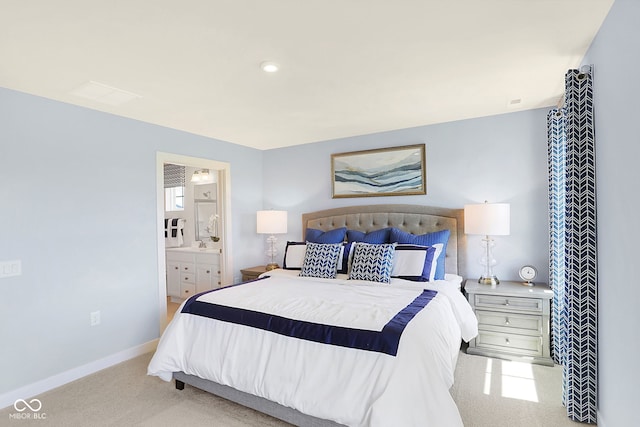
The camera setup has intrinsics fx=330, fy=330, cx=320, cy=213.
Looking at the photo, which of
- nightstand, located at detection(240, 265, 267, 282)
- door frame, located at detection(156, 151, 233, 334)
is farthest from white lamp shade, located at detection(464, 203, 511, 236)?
door frame, located at detection(156, 151, 233, 334)

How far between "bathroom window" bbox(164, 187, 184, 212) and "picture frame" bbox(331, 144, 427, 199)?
3055 mm

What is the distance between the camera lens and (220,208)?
4.51m

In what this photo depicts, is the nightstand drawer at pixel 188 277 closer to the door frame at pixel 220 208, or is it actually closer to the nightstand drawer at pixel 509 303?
the door frame at pixel 220 208

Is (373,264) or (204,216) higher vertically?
(204,216)

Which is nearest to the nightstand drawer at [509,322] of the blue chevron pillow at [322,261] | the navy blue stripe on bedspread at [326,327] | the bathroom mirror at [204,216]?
the navy blue stripe on bedspread at [326,327]

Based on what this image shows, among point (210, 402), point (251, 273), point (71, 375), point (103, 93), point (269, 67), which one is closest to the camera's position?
point (269, 67)

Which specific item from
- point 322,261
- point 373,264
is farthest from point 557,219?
point 322,261

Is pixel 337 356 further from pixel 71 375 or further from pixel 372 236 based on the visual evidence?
pixel 71 375

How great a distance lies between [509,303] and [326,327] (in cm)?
197

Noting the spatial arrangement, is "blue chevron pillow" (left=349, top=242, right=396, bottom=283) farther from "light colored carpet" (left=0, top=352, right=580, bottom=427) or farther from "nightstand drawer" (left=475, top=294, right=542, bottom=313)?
"light colored carpet" (left=0, top=352, right=580, bottom=427)

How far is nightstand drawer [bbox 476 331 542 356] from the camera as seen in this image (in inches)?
116

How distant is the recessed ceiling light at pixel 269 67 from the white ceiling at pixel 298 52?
Answer: 0.15ft

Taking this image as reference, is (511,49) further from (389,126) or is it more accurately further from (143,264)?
(143,264)

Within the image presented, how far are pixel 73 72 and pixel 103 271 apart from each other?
5.80 feet
